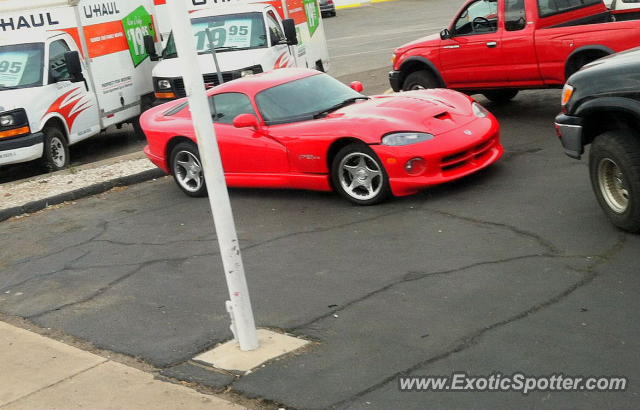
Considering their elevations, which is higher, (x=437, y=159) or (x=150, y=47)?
(x=150, y=47)

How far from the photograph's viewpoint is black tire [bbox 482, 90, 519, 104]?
14209 millimetres

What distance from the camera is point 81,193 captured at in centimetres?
1185

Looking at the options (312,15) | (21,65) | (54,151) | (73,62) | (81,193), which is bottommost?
(81,193)

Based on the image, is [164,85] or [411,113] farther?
[164,85]

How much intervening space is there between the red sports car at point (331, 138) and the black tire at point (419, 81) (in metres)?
3.30

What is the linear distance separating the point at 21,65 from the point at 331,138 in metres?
6.99

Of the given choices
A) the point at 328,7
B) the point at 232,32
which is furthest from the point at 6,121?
the point at 328,7

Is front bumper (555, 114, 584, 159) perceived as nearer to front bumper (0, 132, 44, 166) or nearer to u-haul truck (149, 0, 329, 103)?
u-haul truck (149, 0, 329, 103)

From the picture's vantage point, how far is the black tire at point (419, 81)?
551 inches

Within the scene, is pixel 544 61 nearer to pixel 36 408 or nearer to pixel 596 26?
pixel 596 26

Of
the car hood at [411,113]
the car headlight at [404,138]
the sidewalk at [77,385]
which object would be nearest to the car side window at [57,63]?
the car hood at [411,113]

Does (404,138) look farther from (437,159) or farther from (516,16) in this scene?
(516,16)

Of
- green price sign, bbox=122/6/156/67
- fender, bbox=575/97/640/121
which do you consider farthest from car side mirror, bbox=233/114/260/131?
green price sign, bbox=122/6/156/67

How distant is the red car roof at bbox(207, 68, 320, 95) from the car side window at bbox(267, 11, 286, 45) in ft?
16.1
